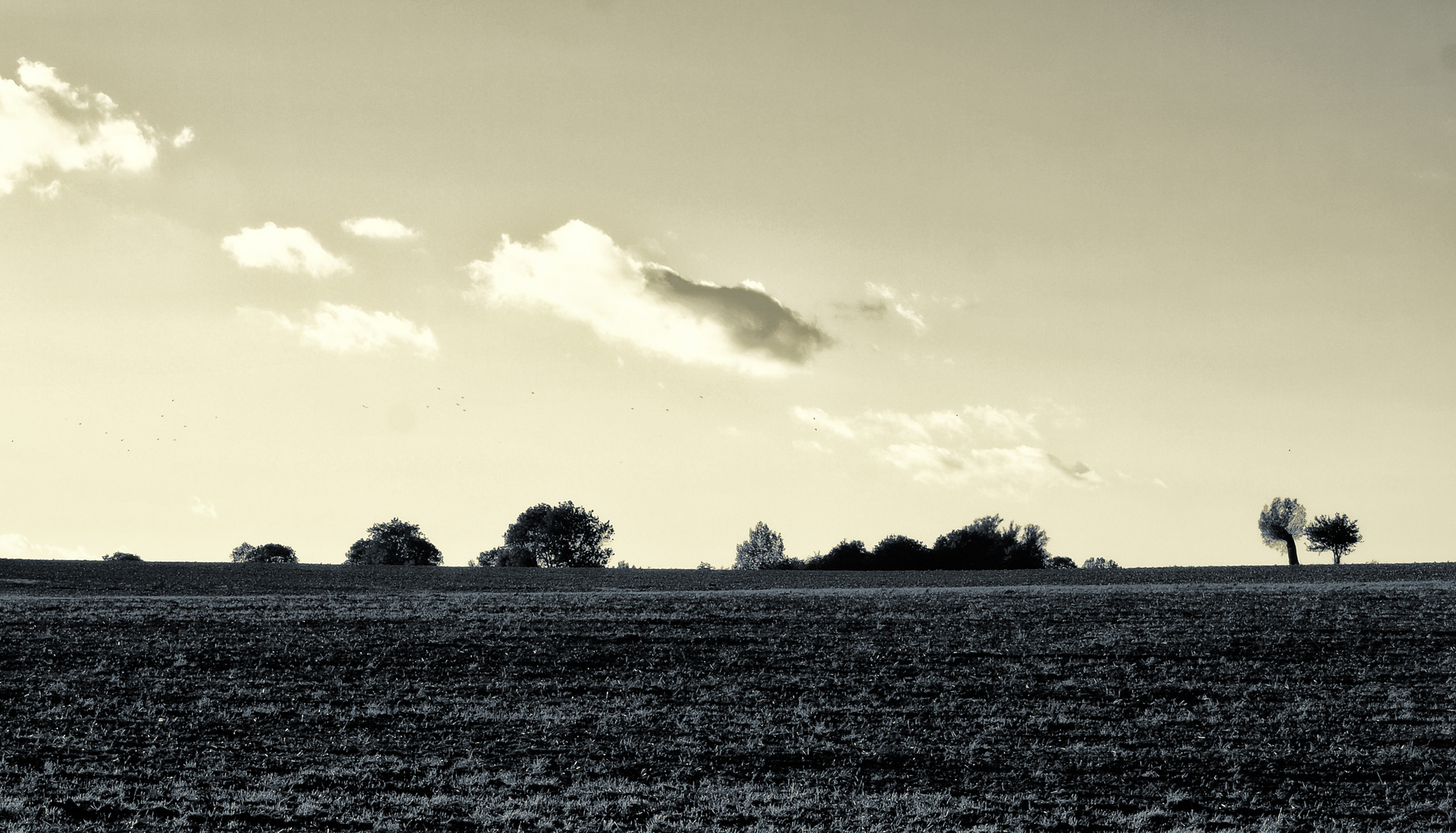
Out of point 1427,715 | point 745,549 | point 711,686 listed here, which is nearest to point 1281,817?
point 1427,715

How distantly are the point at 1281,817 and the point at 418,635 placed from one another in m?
26.7

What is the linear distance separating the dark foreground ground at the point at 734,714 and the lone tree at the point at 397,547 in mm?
93717

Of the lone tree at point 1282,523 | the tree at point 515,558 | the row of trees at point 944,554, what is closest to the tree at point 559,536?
the tree at point 515,558

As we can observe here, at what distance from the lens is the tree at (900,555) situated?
103 metres

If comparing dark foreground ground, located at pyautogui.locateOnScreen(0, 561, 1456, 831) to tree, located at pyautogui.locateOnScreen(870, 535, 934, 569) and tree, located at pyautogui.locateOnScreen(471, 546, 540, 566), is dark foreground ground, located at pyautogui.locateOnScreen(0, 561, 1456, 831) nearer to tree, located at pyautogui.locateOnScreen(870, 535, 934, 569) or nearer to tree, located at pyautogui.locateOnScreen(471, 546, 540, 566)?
tree, located at pyautogui.locateOnScreen(870, 535, 934, 569)

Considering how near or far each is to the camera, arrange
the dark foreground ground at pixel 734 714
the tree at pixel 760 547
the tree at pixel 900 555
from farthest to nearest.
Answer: the tree at pixel 760 547 → the tree at pixel 900 555 → the dark foreground ground at pixel 734 714

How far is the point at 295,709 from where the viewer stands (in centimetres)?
2678

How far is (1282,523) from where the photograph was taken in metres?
109

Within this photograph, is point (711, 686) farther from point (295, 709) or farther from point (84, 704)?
point (84, 704)

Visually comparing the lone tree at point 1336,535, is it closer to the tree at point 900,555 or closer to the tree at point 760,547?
the tree at point 900,555

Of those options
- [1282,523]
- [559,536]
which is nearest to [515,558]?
[559,536]

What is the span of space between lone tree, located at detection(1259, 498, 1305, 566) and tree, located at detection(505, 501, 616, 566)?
74332 mm

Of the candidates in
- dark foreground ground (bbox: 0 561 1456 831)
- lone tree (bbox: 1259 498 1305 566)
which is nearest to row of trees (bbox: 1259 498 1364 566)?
lone tree (bbox: 1259 498 1305 566)

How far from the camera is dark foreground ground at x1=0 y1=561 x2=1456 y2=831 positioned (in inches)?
762
